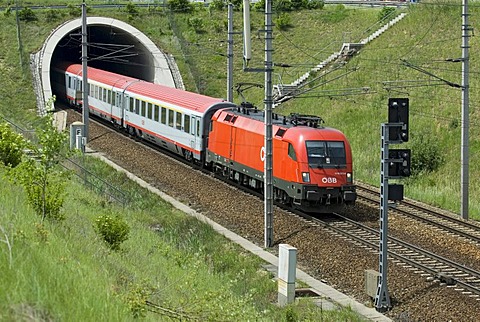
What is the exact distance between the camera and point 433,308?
53.2 feet

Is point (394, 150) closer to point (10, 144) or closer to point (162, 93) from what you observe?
point (10, 144)

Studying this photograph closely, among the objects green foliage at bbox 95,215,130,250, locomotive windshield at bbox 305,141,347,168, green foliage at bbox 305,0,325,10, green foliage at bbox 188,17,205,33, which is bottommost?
green foliage at bbox 95,215,130,250

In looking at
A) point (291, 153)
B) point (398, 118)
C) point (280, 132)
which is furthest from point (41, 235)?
point (280, 132)

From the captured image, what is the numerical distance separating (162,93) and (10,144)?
773 inches

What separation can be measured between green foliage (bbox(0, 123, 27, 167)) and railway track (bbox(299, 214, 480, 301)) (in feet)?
28.6

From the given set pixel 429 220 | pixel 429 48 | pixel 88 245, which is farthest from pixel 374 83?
pixel 88 245

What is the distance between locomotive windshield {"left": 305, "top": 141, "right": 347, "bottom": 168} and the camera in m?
24.5

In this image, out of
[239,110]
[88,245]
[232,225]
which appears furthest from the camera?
[239,110]

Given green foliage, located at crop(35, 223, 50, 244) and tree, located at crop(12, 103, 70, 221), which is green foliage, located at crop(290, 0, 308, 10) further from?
green foliage, located at crop(35, 223, 50, 244)

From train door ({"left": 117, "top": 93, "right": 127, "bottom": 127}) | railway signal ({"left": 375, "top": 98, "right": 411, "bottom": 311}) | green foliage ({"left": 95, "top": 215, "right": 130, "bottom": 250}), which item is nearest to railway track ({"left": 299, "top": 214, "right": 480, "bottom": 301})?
railway signal ({"left": 375, "top": 98, "right": 411, "bottom": 311})

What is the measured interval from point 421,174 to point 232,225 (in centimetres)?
1220

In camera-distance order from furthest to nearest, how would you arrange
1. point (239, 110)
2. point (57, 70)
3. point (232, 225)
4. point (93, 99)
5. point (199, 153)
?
1. point (57, 70)
2. point (93, 99)
3. point (199, 153)
4. point (239, 110)
5. point (232, 225)

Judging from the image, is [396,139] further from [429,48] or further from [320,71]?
[320,71]

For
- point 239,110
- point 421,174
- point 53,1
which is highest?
point 53,1
